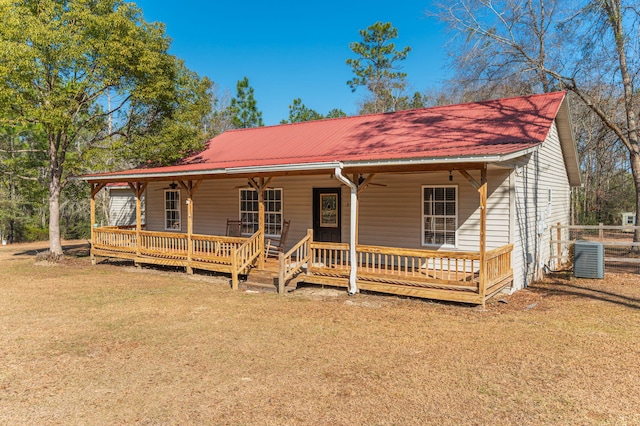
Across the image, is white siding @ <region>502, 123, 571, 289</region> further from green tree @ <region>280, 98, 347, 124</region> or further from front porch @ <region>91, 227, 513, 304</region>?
green tree @ <region>280, 98, 347, 124</region>

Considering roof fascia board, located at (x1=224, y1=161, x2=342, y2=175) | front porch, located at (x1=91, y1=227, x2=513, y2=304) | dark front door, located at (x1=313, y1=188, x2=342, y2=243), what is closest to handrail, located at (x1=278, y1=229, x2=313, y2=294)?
front porch, located at (x1=91, y1=227, x2=513, y2=304)

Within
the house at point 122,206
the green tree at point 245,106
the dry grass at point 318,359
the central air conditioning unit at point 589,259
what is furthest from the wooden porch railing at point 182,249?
the green tree at point 245,106

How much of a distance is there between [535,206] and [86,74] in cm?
1389

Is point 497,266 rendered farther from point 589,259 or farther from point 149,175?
point 149,175

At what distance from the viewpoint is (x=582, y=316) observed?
22.9ft

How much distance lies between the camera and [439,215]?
9.77 meters

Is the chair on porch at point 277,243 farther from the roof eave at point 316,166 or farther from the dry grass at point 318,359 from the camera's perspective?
the dry grass at point 318,359

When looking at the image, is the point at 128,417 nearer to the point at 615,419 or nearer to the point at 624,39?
the point at 615,419

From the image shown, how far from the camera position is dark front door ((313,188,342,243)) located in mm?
11453

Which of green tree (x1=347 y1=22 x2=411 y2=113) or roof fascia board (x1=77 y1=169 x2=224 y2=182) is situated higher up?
green tree (x1=347 y1=22 x2=411 y2=113)

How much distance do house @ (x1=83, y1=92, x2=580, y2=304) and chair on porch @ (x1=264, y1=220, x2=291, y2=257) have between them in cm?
29

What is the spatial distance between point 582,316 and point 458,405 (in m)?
4.31

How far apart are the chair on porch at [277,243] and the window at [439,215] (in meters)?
3.60

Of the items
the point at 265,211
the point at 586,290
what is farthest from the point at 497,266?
the point at 265,211
